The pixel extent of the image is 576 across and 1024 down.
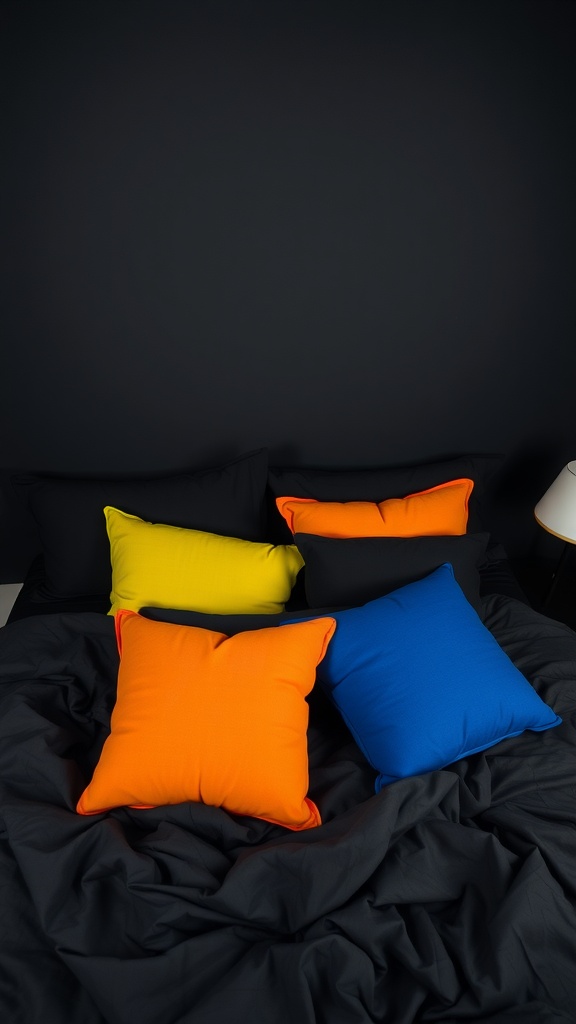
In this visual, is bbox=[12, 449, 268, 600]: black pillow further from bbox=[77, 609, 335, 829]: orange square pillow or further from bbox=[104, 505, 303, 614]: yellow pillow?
bbox=[77, 609, 335, 829]: orange square pillow

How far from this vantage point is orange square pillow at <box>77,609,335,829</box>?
4.60 ft

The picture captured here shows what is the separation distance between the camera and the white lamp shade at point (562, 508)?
7.27ft

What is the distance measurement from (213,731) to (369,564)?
0.71 m

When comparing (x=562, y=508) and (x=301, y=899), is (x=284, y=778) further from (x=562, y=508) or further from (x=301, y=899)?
(x=562, y=508)

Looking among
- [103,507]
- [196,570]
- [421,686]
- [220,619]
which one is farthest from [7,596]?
[421,686]

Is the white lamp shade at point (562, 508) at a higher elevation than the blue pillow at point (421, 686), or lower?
higher

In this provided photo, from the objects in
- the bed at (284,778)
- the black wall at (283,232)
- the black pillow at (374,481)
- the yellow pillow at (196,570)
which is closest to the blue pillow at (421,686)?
the bed at (284,778)

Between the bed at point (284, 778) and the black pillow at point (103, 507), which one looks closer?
the bed at point (284, 778)

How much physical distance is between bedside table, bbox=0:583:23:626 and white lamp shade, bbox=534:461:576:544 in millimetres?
1964

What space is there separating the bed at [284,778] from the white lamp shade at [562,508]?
0.32 m

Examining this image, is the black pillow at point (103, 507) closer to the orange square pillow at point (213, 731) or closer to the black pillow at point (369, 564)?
the black pillow at point (369, 564)

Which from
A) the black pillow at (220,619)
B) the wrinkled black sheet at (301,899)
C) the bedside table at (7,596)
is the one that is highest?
the black pillow at (220,619)

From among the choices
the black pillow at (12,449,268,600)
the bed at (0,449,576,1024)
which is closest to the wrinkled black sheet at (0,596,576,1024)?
the bed at (0,449,576,1024)

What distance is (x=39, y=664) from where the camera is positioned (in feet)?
5.76
